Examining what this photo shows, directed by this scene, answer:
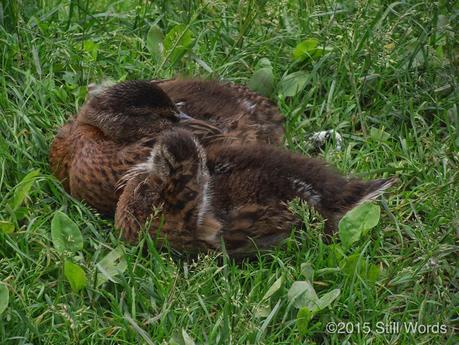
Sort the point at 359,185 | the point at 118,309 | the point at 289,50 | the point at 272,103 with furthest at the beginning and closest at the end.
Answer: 1. the point at 289,50
2. the point at 272,103
3. the point at 359,185
4. the point at 118,309

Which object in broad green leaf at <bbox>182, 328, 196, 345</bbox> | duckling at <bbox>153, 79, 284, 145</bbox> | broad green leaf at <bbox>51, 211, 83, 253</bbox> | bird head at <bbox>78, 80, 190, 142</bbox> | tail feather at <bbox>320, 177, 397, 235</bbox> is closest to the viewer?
broad green leaf at <bbox>182, 328, 196, 345</bbox>

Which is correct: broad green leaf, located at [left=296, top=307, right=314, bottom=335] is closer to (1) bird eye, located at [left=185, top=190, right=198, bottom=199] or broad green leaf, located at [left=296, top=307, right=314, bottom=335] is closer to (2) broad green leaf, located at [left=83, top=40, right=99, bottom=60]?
(1) bird eye, located at [left=185, top=190, right=198, bottom=199]

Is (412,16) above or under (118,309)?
above

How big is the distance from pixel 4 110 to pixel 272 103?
143cm

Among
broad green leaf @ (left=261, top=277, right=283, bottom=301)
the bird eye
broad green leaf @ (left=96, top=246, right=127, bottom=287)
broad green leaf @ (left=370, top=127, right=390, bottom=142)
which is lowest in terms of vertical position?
broad green leaf @ (left=370, top=127, right=390, bottom=142)

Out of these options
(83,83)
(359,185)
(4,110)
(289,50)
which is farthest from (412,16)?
(4,110)

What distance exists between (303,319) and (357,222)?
691 millimetres

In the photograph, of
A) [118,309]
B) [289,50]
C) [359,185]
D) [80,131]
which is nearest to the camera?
[118,309]

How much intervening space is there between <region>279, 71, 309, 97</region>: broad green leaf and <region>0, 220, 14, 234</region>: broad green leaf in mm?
1892

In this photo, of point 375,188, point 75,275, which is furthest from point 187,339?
point 375,188

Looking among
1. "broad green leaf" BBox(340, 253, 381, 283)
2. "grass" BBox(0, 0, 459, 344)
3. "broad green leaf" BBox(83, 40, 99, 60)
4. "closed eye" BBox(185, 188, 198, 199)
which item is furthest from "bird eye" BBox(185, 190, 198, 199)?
"broad green leaf" BBox(83, 40, 99, 60)

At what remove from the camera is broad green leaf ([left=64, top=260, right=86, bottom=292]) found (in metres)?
4.84

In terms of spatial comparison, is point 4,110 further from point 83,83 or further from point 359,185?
point 359,185

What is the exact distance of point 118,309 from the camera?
4.76m
